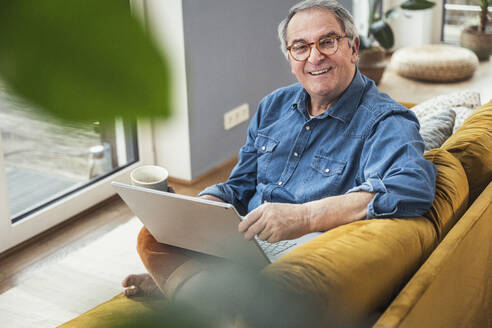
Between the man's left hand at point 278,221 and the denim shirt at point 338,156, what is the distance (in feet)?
0.45

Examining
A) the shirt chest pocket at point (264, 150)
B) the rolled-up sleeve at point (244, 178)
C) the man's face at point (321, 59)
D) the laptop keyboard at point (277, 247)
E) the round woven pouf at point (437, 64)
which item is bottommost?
the round woven pouf at point (437, 64)

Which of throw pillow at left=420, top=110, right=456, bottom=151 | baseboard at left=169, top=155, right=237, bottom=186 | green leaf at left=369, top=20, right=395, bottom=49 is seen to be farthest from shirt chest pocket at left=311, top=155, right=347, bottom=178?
green leaf at left=369, top=20, right=395, bottom=49

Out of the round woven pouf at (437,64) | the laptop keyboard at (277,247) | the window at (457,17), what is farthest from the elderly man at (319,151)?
the window at (457,17)

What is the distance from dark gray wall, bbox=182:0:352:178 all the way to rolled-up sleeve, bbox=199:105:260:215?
90 cm

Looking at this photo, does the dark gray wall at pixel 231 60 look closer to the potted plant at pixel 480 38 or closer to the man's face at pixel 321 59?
the man's face at pixel 321 59

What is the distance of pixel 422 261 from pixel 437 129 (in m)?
0.71

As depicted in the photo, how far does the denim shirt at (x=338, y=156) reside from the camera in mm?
1306

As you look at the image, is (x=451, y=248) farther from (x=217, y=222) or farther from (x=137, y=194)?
(x=137, y=194)

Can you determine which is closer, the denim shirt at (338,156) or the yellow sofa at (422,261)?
the yellow sofa at (422,261)

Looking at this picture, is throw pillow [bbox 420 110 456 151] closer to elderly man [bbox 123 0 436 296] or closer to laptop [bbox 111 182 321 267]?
elderly man [bbox 123 0 436 296]

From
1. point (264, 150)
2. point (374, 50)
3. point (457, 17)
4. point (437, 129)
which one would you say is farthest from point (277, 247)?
point (457, 17)

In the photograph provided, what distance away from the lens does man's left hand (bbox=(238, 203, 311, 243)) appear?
1.30m

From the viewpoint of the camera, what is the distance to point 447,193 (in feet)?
4.30

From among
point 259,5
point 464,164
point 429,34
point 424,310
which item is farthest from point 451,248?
point 429,34
